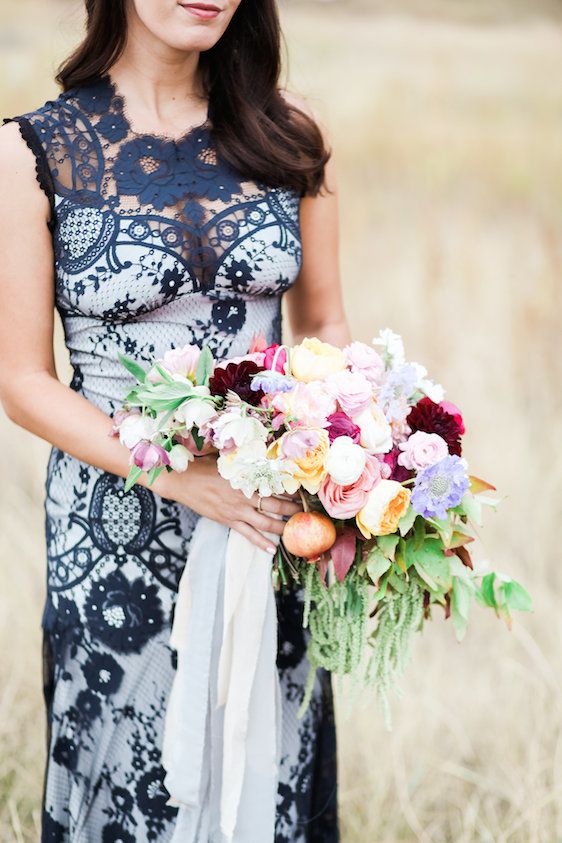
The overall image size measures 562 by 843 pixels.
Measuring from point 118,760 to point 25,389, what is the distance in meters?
0.85

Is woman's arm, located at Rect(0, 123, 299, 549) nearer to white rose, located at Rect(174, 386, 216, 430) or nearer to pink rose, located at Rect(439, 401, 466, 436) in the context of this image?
white rose, located at Rect(174, 386, 216, 430)

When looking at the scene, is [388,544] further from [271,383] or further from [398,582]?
[271,383]

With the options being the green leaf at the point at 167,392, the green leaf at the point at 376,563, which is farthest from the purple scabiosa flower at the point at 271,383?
the green leaf at the point at 376,563

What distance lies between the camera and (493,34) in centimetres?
869

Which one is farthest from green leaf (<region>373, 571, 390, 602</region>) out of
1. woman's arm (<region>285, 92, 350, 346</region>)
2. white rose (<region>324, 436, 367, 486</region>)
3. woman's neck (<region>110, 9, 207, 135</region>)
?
woman's neck (<region>110, 9, 207, 135</region>)

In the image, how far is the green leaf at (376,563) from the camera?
159 cm

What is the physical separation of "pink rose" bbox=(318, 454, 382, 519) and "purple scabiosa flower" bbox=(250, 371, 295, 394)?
174mm

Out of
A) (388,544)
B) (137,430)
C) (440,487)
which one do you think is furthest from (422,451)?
(137,430)

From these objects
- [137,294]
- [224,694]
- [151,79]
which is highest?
[151,79]

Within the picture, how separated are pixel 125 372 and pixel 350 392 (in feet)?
1.71

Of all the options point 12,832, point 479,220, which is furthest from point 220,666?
point 479,220

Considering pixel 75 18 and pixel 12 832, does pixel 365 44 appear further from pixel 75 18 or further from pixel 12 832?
pixel 12 832

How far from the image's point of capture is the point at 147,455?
154 centimetres

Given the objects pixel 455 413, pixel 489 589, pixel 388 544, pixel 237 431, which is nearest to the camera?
pixel 237 431
